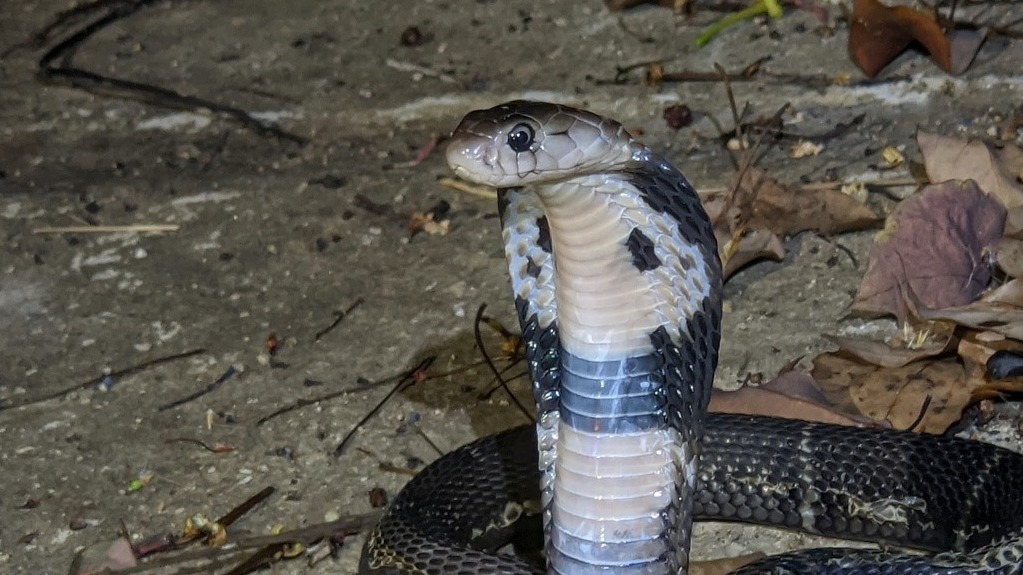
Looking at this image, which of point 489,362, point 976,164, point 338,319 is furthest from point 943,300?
point 338,319

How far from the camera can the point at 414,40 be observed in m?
5.14

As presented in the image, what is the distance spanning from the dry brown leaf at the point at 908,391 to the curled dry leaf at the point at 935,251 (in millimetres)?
221

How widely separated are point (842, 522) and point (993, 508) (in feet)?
1.03

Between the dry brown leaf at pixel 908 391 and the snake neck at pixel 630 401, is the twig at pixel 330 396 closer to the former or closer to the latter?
the dry brown leaf at pixel 908 391

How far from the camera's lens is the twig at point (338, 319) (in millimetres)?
3674

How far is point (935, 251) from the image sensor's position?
3.30m

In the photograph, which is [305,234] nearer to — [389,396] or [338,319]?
[338,319]

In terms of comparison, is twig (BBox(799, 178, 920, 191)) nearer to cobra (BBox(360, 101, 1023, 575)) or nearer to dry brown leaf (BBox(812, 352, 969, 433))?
dry brown leaf (BBox(812, 352, 969, 433))

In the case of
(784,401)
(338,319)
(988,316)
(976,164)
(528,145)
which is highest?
(528,145)

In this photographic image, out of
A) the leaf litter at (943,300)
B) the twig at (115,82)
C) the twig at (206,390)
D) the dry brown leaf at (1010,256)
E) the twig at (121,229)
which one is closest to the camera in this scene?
the leaf litter at (943,300)

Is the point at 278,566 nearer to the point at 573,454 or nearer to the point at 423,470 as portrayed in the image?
the point at 423,470

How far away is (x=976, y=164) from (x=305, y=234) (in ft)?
6.27

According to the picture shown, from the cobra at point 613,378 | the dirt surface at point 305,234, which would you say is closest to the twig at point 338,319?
the dirt surface at point 305,234

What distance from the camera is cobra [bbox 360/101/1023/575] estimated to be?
192cm
